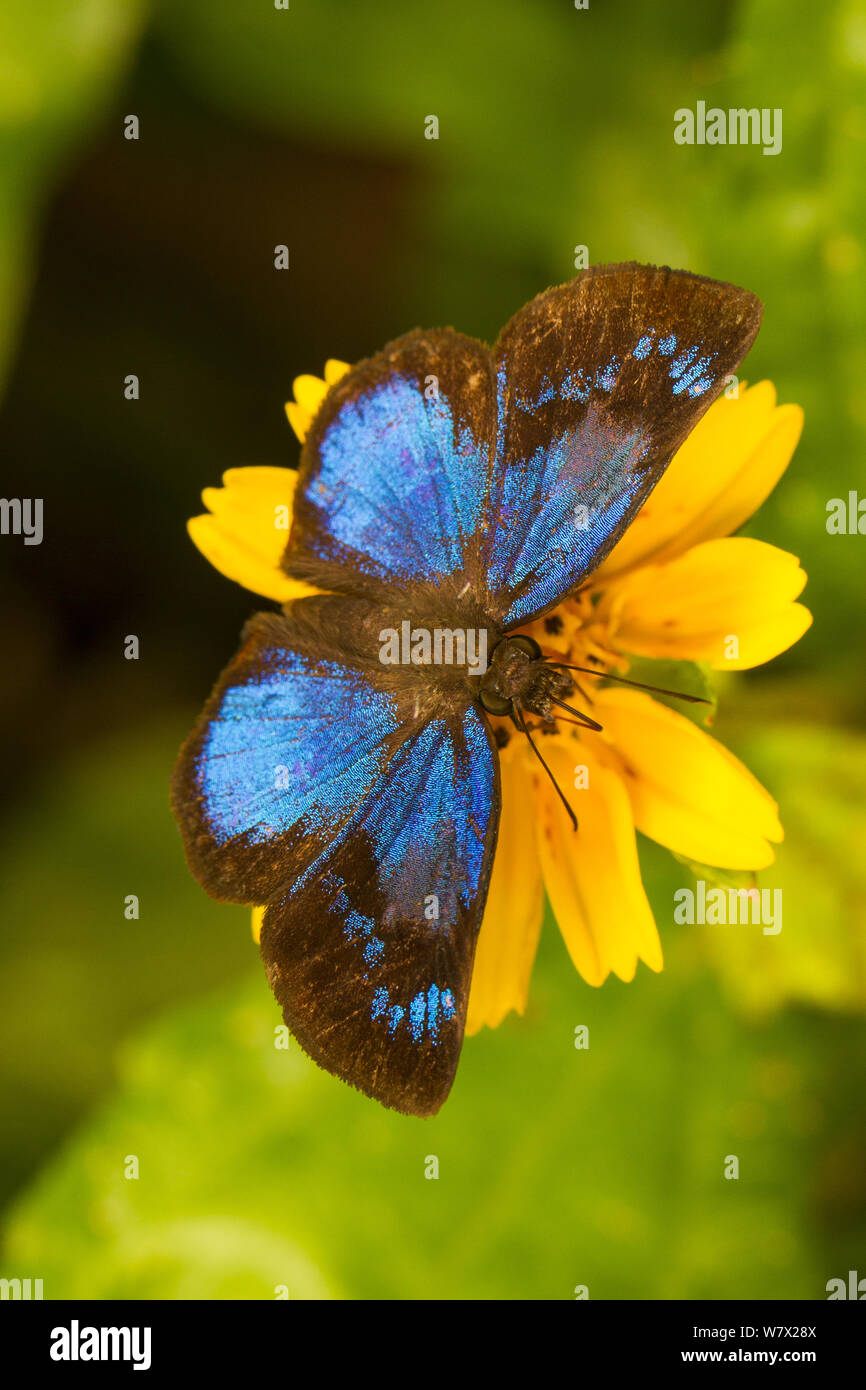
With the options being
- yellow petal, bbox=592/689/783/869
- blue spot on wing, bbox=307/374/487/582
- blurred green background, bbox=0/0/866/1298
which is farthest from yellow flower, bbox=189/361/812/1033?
blurred green background, bbox=0/0/866/1298

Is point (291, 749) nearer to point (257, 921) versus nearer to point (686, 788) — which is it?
point (257, 921)

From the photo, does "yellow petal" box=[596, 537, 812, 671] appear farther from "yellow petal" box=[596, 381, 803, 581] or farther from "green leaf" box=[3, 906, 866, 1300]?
"green leaf" box=[3, 906, 866, 1300]

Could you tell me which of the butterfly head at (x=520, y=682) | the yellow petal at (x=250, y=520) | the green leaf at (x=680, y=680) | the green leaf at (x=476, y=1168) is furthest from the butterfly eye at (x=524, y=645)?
the green leaf at (x=476, y=1168)

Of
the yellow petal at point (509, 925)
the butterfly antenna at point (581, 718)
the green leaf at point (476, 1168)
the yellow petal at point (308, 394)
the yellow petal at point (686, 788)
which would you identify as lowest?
the green leaf at point (476, 1168)

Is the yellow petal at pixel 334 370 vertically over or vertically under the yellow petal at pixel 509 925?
over

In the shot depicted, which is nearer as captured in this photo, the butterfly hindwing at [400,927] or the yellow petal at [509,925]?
the butterfly hindwing at [400,927]

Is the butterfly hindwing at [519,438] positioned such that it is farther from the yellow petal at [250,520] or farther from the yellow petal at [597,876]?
the yellow petal at [597,876]
